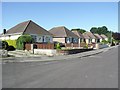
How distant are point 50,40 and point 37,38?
→ 4779mm

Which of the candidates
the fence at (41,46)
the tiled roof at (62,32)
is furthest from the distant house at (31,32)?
the tiled roof at (62,32)

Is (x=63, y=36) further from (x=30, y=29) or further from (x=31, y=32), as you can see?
(x=31, y=32)

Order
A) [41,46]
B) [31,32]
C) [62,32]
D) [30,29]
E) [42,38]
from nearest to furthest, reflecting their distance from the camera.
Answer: [41,46] < [31,32] < [30,29] < [42,38] < [62,32]

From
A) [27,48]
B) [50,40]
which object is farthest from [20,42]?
[50,40]

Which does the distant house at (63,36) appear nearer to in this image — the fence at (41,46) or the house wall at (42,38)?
the house wall at (42,38)

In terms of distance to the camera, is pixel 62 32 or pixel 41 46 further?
pixel 62 32

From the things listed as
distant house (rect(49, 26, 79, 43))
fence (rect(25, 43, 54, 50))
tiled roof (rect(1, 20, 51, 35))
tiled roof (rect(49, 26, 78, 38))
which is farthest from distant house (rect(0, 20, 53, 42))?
tiled roof (rect(49, 26, 78, 38))

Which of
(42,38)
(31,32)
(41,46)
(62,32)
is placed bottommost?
(41,46)

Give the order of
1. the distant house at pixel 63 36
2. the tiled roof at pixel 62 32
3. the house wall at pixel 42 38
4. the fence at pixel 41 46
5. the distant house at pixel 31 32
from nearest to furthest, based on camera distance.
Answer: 1. the fence at pixel 41 46
2. the distant house at pixel 31 32
3. the house wall at pixel 42 38
4. the distant house at pixel 63 36
5. the tiled roof at pixel 62 32

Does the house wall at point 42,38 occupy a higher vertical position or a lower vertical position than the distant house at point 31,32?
lower

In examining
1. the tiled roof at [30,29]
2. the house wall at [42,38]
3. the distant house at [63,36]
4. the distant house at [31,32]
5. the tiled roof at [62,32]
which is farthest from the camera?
the tiled roof at [62,32]

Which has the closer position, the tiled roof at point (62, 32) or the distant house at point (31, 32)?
the distant house at point (31, 32)

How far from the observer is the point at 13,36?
4556 centimetres

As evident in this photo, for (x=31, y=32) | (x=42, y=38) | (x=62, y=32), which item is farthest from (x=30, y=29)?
(x=62, y=32)
